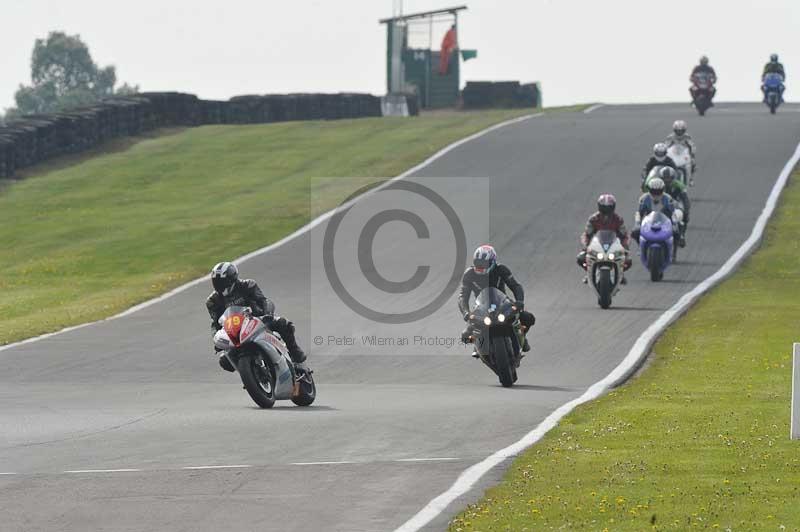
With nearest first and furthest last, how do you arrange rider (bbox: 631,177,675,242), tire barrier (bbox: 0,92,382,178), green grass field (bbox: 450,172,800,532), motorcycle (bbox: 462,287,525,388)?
green grass field (bbox: 450,172,800,532), motorcycle (bbox: 462,287,525,388), rider (bbox: 631,177,675,242), tire barrier (bbox: 0,92,382,178)

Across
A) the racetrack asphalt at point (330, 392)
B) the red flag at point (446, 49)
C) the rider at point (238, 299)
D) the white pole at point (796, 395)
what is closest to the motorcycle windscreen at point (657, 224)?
the racetrack asphalt at point (330, 392)

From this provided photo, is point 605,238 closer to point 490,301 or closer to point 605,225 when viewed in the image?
point 605,225

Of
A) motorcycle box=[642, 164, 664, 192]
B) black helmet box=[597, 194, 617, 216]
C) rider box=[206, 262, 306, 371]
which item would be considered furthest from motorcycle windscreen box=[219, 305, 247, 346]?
motorcycle box=[642, 164, 664, 192]

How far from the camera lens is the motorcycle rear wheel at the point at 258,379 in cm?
1550

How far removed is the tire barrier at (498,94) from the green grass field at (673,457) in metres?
43.4

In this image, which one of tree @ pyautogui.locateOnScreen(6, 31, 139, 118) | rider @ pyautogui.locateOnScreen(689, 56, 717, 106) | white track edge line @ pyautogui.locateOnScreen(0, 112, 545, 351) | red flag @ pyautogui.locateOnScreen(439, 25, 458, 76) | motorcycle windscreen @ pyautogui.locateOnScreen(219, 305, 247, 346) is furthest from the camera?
tree @ pyautogui.locateOnScreen(6, 31, 139, 118)

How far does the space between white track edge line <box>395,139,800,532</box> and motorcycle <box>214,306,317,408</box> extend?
2.59m

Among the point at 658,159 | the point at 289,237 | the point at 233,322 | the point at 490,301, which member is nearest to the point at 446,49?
the point at 289,237

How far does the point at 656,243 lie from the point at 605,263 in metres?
2.85

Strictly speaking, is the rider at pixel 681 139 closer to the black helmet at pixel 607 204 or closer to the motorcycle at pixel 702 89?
the black helmet at pixel 607 204

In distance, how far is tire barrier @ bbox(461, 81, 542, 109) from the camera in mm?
63625

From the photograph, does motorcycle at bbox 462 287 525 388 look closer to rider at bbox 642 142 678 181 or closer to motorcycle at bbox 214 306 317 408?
motorcycle at bbox 214 306 317 408

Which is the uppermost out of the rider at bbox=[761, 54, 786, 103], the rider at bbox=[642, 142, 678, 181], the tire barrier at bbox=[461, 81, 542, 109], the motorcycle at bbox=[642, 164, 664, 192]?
the rider at bbox=[761, 54, 786, 103]

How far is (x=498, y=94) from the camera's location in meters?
63.6
